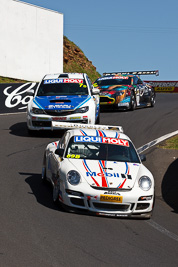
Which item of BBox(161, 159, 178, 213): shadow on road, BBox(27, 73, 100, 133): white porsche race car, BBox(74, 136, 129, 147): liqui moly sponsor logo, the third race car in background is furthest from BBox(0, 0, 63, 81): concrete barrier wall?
BBox(74, 136, 129, 147): liqui moly sponsor logo

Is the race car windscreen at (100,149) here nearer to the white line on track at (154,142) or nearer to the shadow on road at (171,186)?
the shadow on road at (171,186)

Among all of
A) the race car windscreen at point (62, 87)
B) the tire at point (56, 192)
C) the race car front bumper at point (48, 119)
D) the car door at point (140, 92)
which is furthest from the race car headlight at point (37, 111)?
the car door at point (140, 92)

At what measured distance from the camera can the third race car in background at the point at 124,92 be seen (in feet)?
70.9

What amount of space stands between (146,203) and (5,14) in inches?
1224

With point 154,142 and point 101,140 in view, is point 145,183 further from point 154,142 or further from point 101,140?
point 154,142

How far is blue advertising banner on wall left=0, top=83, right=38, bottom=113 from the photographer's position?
2128 centimetres

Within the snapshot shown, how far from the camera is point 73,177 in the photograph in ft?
28.4

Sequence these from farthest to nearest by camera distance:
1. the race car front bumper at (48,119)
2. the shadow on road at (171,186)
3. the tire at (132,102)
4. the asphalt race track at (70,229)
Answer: the tire at (132,102), the race car front bumper at (48,119), the shadow on road at (171,186), the asphalt race track at (70,229)

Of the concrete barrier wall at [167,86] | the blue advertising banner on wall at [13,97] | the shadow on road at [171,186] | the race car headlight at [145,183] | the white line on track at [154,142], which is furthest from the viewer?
the concrete barrier wall at [167,86]

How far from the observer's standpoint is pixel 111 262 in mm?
6301

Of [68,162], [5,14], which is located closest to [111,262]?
[68,162]

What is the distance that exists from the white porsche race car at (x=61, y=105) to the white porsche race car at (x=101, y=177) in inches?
213

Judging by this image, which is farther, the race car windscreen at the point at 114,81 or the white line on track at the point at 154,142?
the race car windscreen at the point at 114,81

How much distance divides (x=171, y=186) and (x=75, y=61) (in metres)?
43.0
